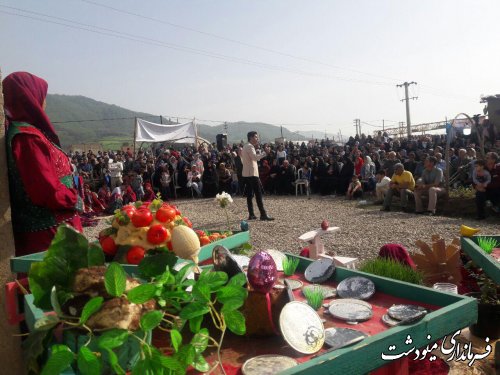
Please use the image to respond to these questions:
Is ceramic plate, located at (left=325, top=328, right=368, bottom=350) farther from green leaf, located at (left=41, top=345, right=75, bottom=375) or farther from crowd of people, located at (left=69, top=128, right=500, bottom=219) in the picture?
crowd of people, located at (left=69, top=128, right=500, bottom=219)

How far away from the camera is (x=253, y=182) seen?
8.75 meters

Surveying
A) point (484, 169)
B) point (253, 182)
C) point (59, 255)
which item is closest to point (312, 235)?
point (59, 255)

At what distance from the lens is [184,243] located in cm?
207

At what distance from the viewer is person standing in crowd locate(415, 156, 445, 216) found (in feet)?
31.2

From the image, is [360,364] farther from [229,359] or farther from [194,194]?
[194,194]

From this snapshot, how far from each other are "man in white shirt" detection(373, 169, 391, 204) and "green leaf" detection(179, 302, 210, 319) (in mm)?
10450

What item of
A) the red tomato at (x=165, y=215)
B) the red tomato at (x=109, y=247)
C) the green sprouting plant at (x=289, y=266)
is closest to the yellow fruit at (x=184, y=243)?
the red tomato at (x=165, y=215)

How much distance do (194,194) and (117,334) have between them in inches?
593

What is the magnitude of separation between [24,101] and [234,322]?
6.33 ft

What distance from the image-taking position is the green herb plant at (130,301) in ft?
2.97

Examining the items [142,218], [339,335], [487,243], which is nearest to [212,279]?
[339,335]

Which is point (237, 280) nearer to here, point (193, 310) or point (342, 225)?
point (193, 310)

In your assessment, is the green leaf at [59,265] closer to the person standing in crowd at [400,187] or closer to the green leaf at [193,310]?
the green leaf at [193,310]

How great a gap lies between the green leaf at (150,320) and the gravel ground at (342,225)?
4.66 m
